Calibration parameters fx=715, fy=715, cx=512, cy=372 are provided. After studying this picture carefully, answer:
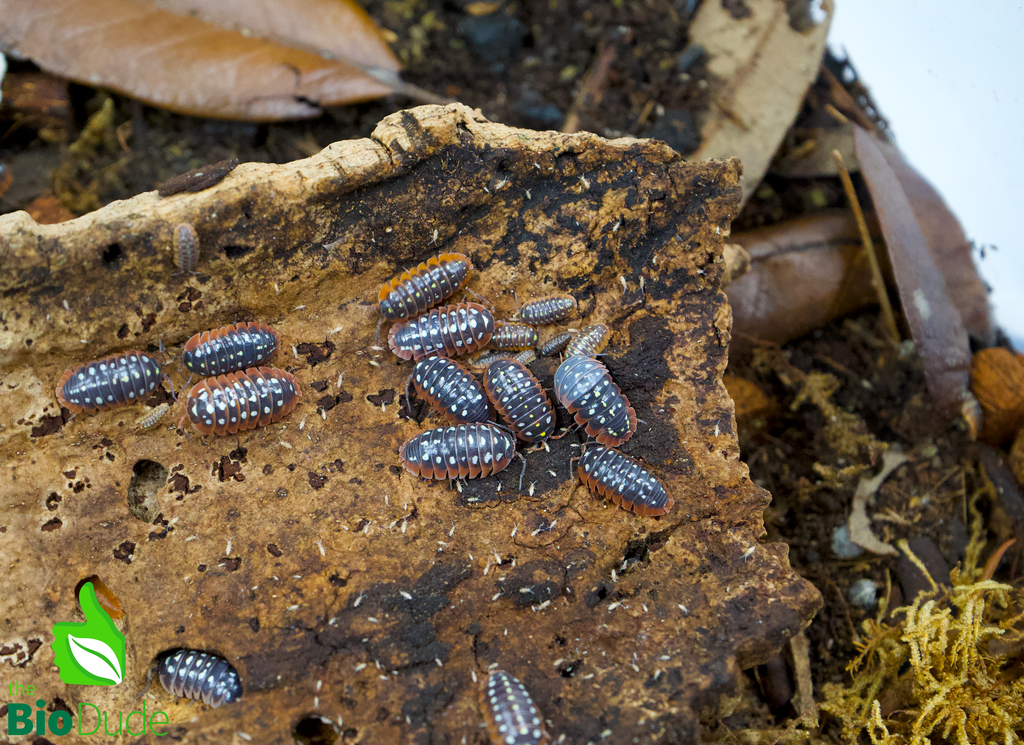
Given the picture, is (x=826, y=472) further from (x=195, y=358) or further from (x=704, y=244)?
(x=195, y=358)

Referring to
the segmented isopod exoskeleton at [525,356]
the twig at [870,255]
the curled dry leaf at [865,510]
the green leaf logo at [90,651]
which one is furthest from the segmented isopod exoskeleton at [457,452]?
the twig at [870,255]

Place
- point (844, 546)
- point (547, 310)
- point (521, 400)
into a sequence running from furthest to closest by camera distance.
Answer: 1. point (844, 546)
2. point (547, 310)
3. point (521, 400)

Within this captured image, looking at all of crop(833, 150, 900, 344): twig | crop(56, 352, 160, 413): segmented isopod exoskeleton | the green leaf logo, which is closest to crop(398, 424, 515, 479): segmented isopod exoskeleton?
crop(56, 352, 160, 413): segmented isopod exoskeleton

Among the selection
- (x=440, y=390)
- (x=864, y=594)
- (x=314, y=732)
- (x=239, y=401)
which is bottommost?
(x=314, y=732)

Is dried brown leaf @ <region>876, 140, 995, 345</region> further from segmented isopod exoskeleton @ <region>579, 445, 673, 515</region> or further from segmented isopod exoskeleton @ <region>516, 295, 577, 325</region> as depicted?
segmented isopod exoskeleton @ <region>579, 445, 673, 515</region>

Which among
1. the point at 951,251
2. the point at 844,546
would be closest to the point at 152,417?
the point at 844,546

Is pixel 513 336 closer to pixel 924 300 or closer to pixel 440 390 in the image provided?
pixel 440 390

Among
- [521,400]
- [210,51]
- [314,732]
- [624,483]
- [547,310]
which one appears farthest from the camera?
[210,51]
